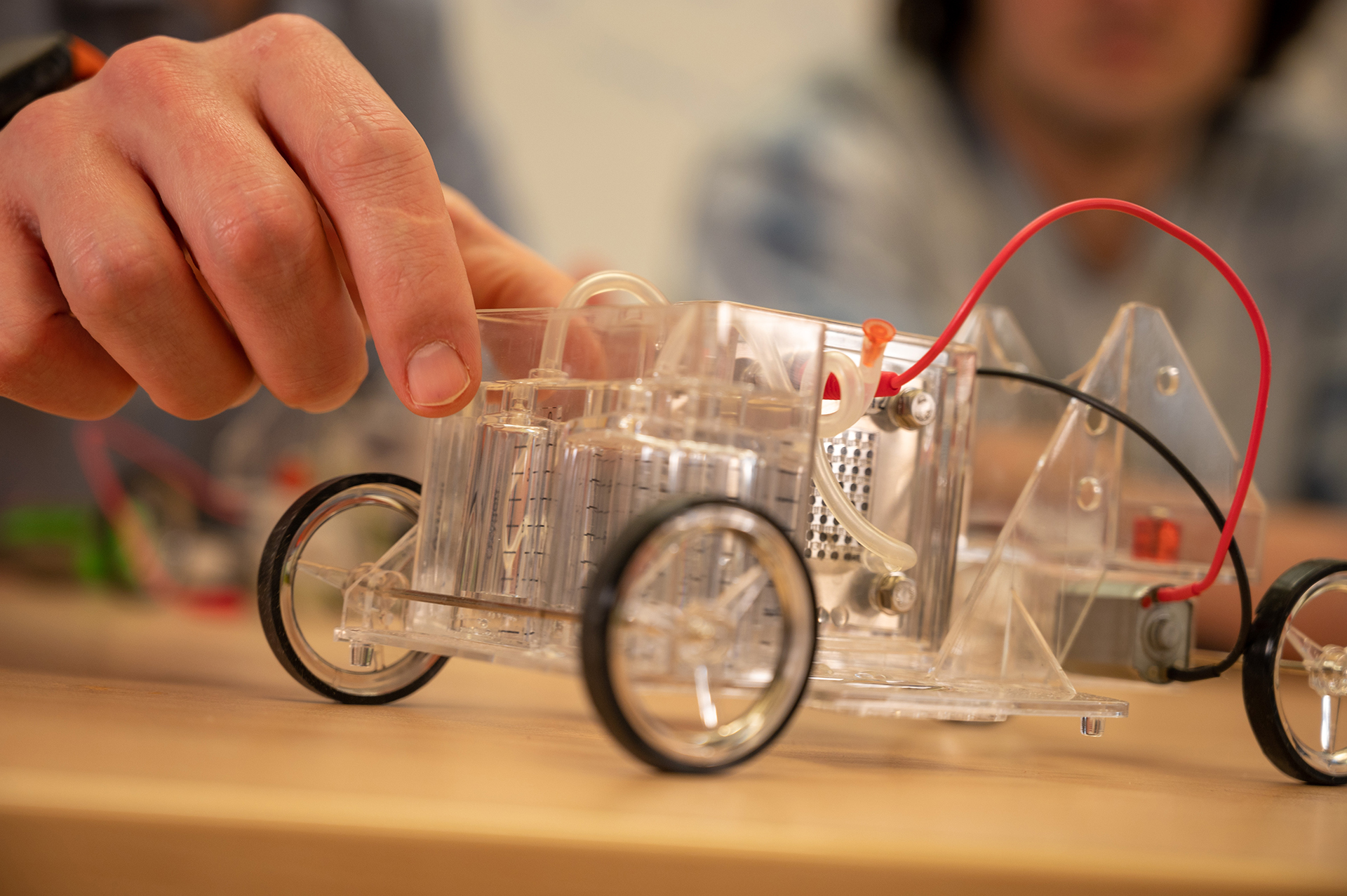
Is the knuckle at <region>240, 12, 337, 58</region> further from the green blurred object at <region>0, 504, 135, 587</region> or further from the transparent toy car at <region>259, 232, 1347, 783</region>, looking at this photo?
the green blurred object at <region>0, 504, 135, 587</region>

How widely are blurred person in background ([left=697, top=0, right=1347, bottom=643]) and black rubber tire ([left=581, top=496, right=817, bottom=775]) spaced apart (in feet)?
5.32

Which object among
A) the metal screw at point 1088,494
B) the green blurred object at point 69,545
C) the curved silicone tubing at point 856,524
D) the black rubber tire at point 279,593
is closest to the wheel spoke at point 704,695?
the curved silicone tubing at point 856,524

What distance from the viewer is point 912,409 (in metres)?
0.60

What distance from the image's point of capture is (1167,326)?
2.20 feet

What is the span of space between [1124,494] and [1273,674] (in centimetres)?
16

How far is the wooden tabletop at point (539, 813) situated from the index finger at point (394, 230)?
21cm

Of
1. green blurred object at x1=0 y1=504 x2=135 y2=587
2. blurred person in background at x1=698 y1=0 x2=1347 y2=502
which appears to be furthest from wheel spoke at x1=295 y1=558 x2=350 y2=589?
blurred person in background at x1=698 y1=0 x2=1347 y2=502

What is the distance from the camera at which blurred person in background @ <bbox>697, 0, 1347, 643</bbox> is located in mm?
1958

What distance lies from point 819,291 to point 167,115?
155cm

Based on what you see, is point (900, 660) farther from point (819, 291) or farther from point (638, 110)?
point (638, 110)

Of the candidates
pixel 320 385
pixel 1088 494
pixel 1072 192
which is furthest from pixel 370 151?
pixel 1072 192

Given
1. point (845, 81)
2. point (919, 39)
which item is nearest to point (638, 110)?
point (845, 81)

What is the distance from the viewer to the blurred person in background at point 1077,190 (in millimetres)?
1958

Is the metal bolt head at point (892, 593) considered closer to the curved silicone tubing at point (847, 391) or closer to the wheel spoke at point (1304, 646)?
the curved silicone tubing at point (847, 391)
